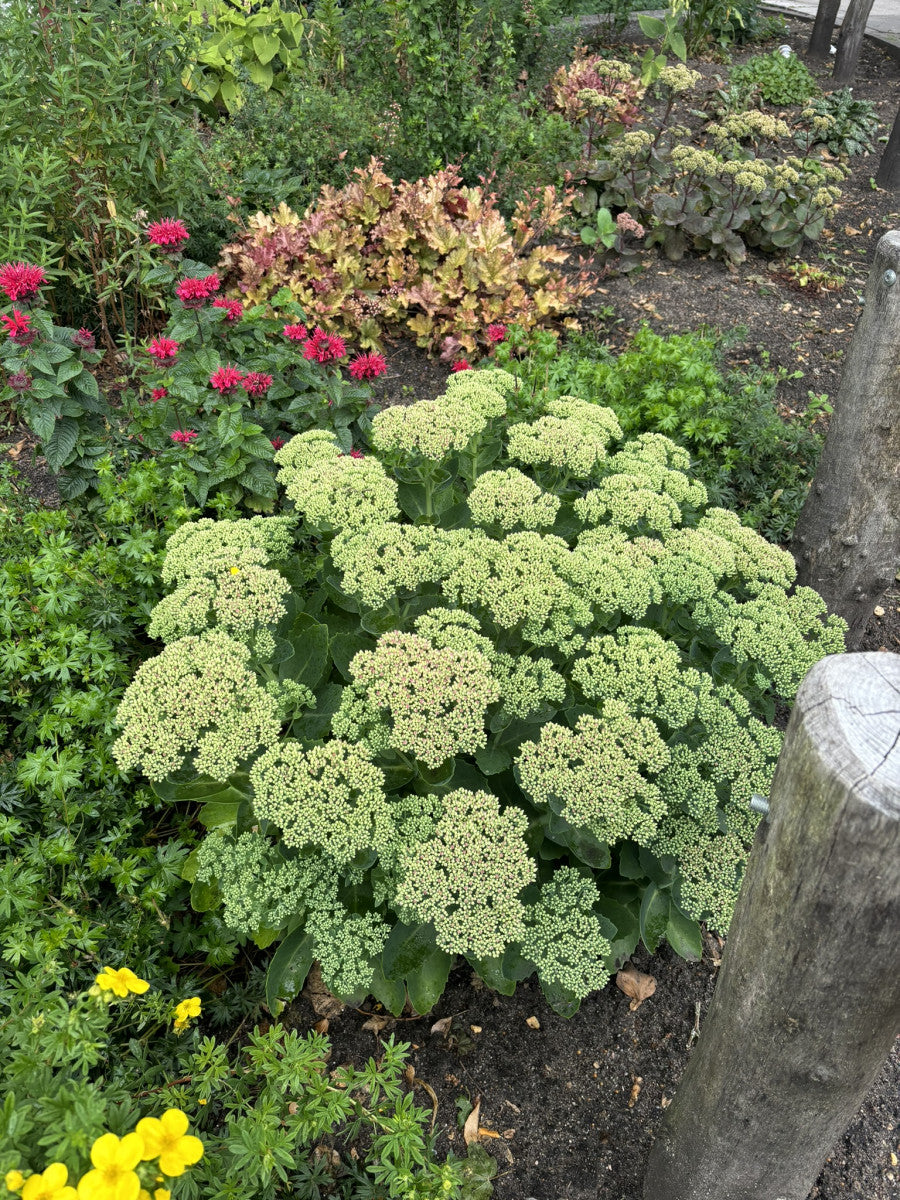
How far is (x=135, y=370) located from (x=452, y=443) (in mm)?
2344

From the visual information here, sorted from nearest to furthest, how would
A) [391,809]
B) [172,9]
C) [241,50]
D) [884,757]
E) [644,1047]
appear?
1. [884,757]
2. [391,809]
3. [644,1047]
4. [172,9]
5. [241,50]

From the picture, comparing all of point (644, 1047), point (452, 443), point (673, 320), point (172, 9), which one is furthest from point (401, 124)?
point (644, 1047)

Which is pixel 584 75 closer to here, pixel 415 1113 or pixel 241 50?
pixel 241 50

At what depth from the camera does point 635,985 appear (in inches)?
106

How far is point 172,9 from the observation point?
195 inches

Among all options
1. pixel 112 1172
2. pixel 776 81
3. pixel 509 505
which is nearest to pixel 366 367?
pixel 509 505

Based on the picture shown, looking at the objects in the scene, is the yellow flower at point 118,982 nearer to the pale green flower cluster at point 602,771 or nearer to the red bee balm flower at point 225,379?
the pale green flower cluster at point 602,771

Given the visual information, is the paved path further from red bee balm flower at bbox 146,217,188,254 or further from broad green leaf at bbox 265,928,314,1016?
broad green leaf at bbox 265,928,314,1016

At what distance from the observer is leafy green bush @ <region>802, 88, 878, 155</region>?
7.86 meters


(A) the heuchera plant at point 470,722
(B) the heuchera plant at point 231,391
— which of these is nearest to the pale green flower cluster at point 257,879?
(A) the heuchera plant at point 470,722

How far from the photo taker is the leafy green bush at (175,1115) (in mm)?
1379

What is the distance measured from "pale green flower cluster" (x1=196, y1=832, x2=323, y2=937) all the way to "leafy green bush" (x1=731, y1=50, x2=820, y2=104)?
902 centimetres

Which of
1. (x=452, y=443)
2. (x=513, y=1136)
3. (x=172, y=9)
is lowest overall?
(x=513, y=1136)

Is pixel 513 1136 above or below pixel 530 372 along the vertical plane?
below
